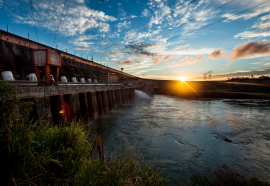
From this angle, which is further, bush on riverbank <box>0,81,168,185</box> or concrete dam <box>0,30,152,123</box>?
concrete dam <box>0,30,152,123</box>

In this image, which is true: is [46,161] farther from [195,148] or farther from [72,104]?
[195,148]

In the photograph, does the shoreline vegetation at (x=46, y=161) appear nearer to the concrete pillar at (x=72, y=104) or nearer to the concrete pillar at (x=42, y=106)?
the concrete pillar at (x=42, y=106)

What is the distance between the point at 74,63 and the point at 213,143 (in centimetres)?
3634

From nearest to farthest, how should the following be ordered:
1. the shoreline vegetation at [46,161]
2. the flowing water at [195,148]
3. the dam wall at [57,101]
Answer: the shoreline vegetation at [46,161], the dam wall at [57,101], the flowing water at [195,148]

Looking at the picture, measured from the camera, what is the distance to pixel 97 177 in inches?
134

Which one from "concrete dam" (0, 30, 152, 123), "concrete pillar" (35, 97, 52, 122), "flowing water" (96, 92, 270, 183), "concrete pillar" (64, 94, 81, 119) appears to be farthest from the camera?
"concrete pillar" (64, 94, 81, 119)

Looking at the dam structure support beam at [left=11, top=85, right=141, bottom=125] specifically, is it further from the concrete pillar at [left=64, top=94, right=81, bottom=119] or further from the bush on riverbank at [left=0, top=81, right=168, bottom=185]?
the bush on riverbank at [left=0, top=81, right=168, bottom=185]

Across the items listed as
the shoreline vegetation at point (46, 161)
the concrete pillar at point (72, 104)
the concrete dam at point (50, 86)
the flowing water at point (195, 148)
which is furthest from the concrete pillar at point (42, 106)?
the flowing water at point (195, 148)

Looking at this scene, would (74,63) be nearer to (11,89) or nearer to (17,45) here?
(17,45)

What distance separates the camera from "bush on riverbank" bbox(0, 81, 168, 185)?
3.15 meters

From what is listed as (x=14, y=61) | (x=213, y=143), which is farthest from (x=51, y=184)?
(x=14, y=61)

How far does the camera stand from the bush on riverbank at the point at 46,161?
10.3 ft

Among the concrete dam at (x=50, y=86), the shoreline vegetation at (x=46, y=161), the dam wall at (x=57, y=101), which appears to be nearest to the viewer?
the shoreline vegetation at (x=46, y=161)

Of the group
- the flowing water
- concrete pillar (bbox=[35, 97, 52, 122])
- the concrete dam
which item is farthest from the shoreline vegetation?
concrete pillar (bbox=[35, 97, 52, 122])
